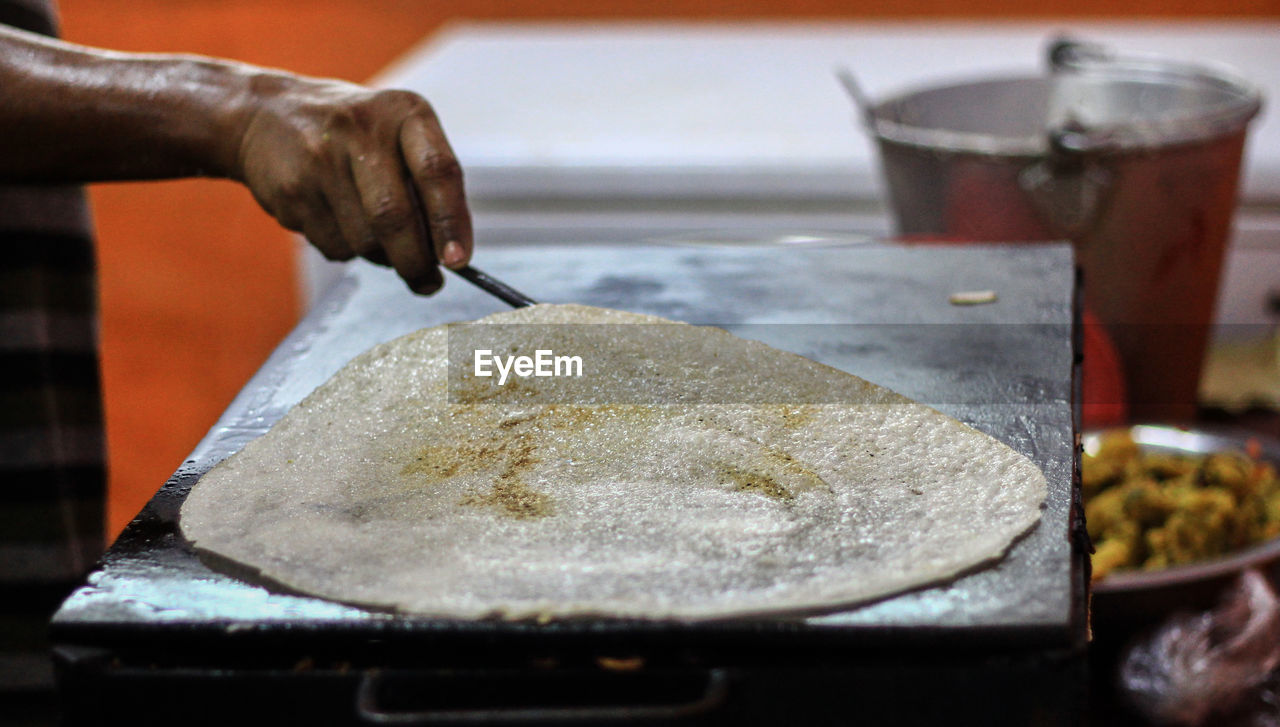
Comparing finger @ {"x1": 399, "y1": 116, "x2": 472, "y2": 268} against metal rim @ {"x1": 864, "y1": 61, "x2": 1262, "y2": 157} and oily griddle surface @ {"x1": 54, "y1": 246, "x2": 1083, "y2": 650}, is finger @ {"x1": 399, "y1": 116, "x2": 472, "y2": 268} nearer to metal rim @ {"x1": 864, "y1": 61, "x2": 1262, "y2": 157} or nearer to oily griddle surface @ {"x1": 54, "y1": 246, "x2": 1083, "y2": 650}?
oily griddle surface @ {"x1": 54, "y1": 246, "x2": 1083, "y2": 650}

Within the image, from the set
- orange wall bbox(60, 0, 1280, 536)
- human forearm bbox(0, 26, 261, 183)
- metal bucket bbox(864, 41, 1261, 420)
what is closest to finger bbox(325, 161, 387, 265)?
human forearm bbox(0, 26, 261, 183)

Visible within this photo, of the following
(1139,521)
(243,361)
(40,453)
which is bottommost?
(243,361)

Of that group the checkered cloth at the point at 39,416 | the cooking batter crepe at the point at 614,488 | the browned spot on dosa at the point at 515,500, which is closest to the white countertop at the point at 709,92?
the checkered cloth at the point at 39,416

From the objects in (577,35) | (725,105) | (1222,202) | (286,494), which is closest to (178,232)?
(577,35)

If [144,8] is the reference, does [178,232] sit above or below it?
below

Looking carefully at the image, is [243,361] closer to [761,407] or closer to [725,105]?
[725,105]

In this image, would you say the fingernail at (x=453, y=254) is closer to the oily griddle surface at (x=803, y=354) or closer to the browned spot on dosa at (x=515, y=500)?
the oily griddle surface at (x=803, y=354)
